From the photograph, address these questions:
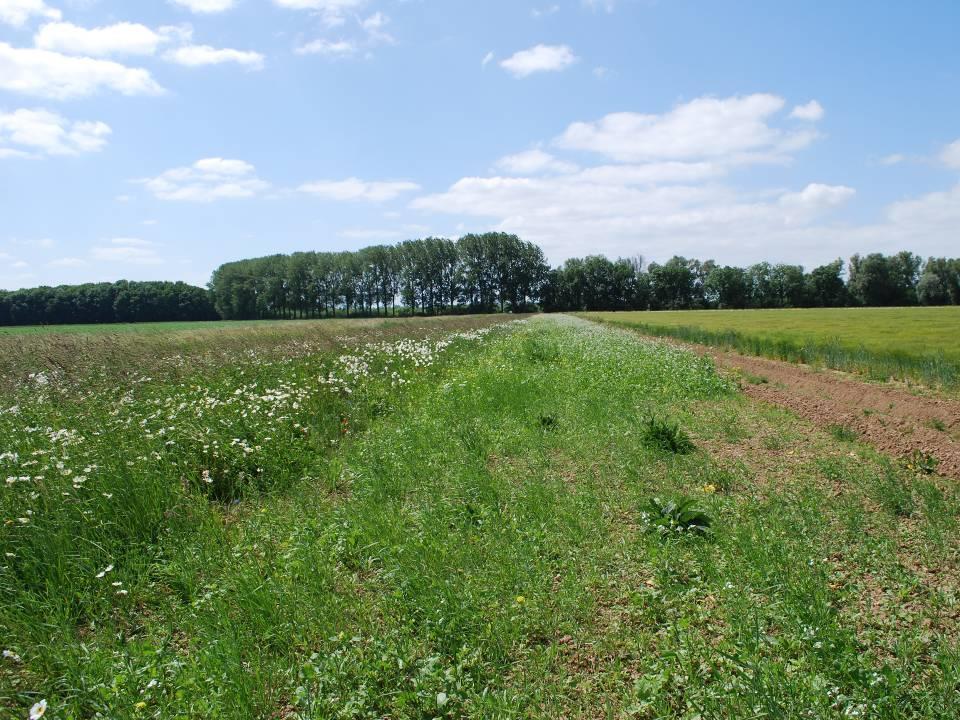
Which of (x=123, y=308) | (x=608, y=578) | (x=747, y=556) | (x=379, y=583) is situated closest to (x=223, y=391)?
(x=379, y=583)

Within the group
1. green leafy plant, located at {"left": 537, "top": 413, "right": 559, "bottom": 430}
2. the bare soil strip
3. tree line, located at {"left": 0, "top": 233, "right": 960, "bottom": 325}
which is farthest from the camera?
tree line, located at {"left": 0, "top": 233, "right": 960, "bottom": 325}

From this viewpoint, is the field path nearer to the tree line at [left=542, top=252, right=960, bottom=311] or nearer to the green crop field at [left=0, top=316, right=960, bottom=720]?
the green crop field at [left=0, top=316, right=960, bottom=720]

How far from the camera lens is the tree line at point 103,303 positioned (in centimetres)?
6869

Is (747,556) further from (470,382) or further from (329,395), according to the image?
(470,382)

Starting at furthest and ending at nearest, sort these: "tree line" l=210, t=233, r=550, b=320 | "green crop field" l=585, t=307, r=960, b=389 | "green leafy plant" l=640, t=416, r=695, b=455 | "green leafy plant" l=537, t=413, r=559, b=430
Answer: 1. "tree line" l=210, t=233, r=550, b=320
2. "green crop field" l=585, t=307, r=960, b=389
3. "green leafy plant" l=537, t=413, r=559, b=430
4. "green leafy plant" l=640, t=416, r=695, b=455

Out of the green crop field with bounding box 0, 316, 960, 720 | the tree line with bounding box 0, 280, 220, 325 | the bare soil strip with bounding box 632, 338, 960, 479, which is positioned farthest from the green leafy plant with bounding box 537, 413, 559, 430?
the tree line with bounding box 0, 280, 220, 325

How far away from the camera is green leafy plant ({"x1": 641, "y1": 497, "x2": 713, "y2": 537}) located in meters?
4.40

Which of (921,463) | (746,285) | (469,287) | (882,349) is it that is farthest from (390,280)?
(921,463)

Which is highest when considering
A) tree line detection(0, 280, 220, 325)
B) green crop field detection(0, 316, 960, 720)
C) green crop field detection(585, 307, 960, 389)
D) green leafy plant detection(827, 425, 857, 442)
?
tree line detection(0, 280, 220, 325)

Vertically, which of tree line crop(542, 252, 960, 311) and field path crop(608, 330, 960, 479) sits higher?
tree line crop(542, 252, 960, 311)

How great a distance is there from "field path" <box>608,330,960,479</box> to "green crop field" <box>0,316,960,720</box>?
0.55 m

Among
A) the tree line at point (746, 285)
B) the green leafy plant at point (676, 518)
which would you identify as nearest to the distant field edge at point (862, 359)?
the green leafy plant at point (676, 518)

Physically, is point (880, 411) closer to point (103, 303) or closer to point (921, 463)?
point (921, 463)

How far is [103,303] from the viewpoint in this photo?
7631 centimetres
